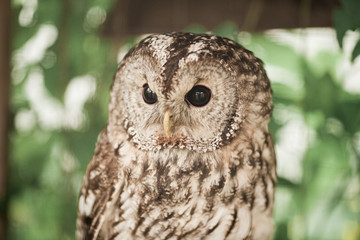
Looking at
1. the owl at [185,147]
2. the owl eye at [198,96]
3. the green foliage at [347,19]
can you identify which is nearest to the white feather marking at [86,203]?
the owl at [185,147]

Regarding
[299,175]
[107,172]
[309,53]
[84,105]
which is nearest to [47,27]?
[84,105]

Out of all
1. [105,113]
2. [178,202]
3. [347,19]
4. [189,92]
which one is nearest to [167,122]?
[189,92]

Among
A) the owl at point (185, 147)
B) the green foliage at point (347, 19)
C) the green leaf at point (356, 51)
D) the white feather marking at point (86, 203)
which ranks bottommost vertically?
the white feather marking at point (86, 203)

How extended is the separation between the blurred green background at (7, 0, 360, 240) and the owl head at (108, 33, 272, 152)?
24 centimetres

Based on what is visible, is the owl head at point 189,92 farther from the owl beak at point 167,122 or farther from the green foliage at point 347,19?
the green foliage at point 347,19

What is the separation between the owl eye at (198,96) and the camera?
543 mm

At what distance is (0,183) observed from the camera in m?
1.36

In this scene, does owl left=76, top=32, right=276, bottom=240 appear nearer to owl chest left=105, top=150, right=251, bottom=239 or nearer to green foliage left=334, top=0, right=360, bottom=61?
owl chest left=105, top=150, right=251, bottom=239

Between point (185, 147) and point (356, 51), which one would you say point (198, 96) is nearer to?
point (185, 147)

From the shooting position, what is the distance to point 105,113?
41.3 inches

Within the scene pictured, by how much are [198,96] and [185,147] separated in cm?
10

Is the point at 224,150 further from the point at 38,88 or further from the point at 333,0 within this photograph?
the point at 38,88

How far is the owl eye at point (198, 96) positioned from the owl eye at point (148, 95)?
0.18 feet

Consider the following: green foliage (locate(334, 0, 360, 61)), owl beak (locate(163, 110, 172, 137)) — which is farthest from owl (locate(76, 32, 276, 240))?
green foliage (locate(334, 0, 360, 61))
